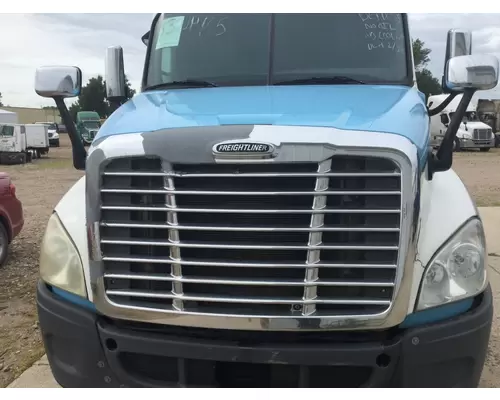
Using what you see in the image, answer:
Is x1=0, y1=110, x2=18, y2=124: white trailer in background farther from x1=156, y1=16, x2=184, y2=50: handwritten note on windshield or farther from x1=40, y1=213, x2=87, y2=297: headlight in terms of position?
x1=40, y1=213, x2=87, y2=297: headlight

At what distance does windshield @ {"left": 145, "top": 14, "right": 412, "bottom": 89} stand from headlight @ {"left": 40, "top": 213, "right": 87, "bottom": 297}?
1.49m

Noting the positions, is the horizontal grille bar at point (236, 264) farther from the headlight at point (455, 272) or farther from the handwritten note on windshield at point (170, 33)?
the handwritten note on windshield at point (170, 33)

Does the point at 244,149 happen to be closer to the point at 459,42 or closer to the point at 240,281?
A: the point at 240,281

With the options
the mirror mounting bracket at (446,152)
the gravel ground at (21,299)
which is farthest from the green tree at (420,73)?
the gravel ground at (21,299)

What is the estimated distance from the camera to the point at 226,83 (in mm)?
3660

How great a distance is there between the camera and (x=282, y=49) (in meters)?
3.75

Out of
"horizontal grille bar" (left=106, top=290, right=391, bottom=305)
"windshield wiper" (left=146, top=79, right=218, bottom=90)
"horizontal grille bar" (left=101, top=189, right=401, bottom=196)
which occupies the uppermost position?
"windshield wiper" (left=146, top=79, right=218, bottom=90)

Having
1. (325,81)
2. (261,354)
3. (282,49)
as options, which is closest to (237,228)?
(261,354)

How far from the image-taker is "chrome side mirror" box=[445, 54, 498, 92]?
2.97m

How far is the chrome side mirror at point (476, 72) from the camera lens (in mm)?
2967

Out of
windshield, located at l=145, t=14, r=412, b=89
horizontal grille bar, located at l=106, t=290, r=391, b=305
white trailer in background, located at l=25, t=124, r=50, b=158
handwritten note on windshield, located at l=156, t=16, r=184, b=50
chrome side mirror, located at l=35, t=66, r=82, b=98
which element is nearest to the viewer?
horizontal grille bar, located at l=106, t=290, r=391, b=305

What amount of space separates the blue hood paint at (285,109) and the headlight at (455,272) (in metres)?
0.48

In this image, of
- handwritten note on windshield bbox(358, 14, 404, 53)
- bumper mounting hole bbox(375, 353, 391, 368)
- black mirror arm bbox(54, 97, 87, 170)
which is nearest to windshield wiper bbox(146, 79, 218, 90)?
black mirror arm bbox(54, 97, 87, 170)

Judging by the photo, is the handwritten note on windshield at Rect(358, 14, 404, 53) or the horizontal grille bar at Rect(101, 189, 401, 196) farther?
the handwritten note on windshield at Rect(358, 14, 404, 53)
